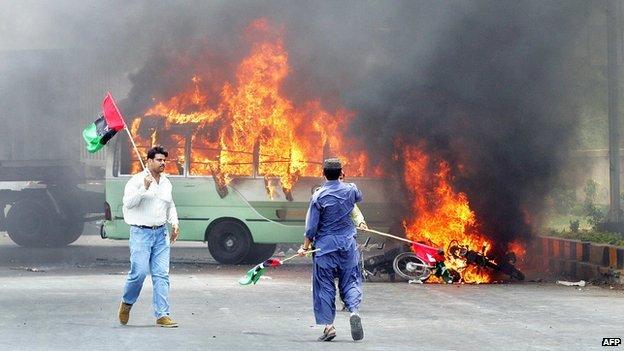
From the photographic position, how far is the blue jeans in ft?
35.3

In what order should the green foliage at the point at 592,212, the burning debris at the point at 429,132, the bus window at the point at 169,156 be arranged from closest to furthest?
the burning debris at the point at 429,132
the bus window at the point at 169,156
the green foliage at the point at 592,212

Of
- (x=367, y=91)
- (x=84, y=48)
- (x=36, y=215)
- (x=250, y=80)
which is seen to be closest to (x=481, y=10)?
(x=367, y=91)

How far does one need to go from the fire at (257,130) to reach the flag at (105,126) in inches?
275

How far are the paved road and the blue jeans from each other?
0.26m

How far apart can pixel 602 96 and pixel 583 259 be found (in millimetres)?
9613

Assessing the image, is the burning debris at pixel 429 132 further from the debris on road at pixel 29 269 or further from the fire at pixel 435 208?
the debris on road at pixel 29 269

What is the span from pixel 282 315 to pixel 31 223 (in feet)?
44.9

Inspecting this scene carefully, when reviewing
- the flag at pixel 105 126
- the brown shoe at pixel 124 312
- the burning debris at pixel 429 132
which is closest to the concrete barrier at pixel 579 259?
the burning debris at pixel 429 132

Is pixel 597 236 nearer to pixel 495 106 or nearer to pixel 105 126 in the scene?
pixel 495 106

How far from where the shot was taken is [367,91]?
1973 cm

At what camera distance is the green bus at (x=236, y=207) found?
1911 centimetres

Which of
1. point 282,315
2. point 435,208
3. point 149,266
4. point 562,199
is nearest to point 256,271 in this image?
point 149,266

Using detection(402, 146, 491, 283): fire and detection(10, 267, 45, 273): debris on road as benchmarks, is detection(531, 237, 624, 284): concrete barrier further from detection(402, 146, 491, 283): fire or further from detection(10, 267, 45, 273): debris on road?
detection(10, 267, 45, 273): debris on road

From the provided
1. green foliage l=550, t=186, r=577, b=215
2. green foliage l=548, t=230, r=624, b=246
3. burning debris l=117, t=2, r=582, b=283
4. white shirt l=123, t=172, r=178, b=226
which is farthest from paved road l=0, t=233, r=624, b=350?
green foliage l=550, t=186, r=577, b=215
